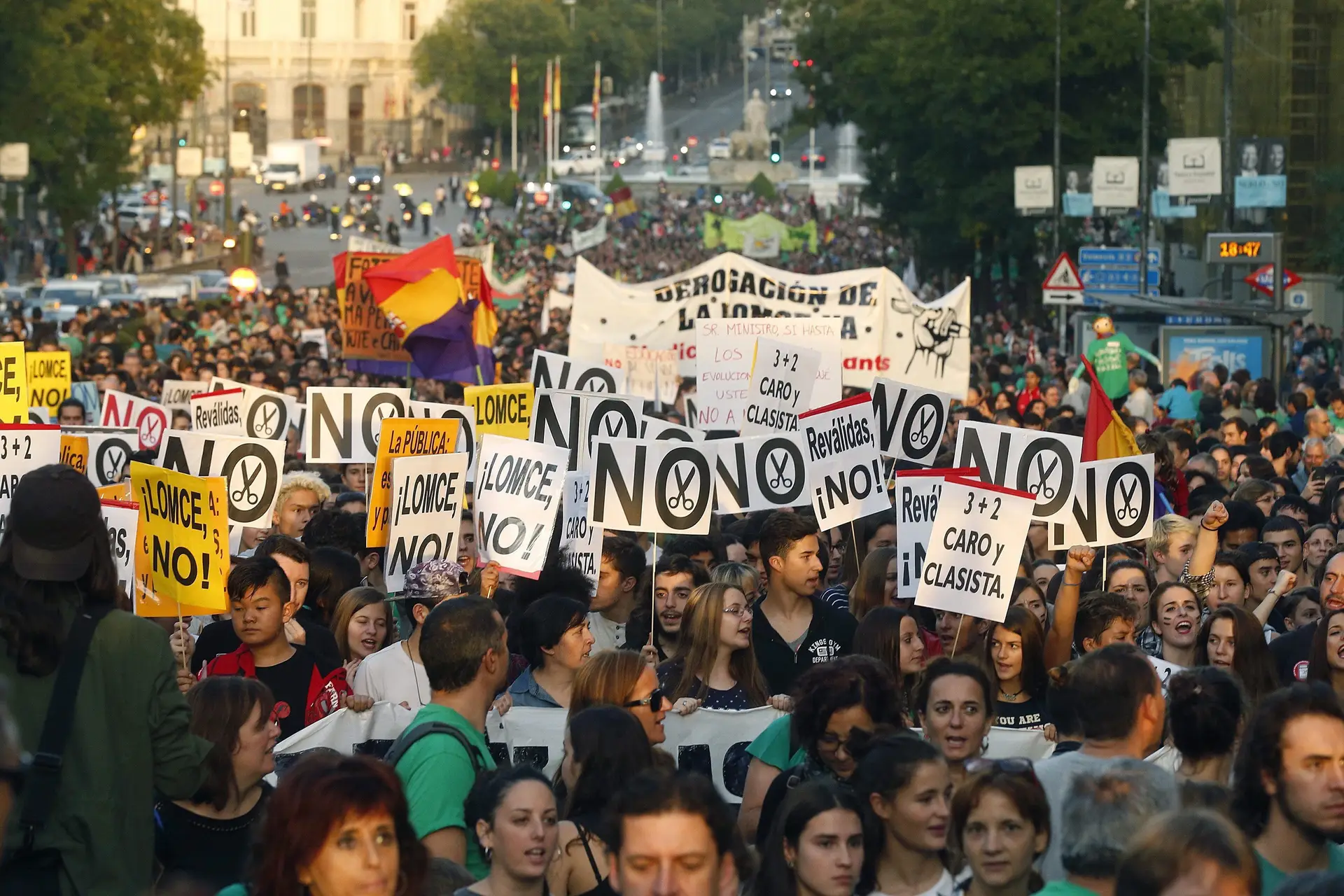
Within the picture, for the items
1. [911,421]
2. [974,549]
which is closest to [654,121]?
[911,421]

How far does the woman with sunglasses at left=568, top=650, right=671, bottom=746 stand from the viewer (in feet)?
21.9

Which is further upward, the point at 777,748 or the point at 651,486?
the point at 651,486

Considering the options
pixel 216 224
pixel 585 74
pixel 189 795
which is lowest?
pixel 189 795

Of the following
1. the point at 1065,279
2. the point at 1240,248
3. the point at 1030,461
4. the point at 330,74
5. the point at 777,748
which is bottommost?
the point at 777,748

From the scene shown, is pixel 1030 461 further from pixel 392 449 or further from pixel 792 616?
pixel 392 449

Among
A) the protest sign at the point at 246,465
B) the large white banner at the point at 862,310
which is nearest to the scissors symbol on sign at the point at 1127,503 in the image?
the protest sign at the point at 246,465

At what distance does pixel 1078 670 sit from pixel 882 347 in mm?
13331

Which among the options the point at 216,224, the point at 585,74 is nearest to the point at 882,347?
the point at 216,224

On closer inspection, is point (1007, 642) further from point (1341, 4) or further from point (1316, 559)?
point (1341, 4)

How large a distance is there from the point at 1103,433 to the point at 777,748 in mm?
5801

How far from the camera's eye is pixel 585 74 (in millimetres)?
123938

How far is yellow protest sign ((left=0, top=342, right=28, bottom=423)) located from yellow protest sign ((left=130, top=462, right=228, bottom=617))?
5.07 metres

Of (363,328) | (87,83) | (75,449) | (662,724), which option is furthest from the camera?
(87,83)

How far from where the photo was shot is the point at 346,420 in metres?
13.6
